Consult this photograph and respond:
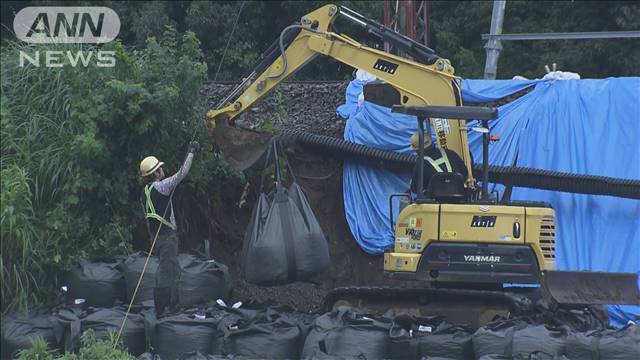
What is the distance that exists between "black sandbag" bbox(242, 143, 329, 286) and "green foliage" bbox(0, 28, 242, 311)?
1825 mm

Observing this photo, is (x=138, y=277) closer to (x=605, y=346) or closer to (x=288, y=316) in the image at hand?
(x=288, y=316)

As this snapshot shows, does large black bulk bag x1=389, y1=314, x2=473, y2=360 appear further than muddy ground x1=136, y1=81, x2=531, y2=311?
No

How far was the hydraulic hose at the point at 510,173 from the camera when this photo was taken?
1140cm

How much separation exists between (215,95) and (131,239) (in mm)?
2914

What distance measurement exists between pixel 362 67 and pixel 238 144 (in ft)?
5.52

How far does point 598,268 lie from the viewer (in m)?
11.6

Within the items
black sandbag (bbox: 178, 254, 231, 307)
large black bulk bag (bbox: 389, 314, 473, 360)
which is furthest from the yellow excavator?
black sandbag (bbox: 178, 254, 231, 307)

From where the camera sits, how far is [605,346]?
8.50m

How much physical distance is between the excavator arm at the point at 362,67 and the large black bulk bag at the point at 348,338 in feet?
6.19

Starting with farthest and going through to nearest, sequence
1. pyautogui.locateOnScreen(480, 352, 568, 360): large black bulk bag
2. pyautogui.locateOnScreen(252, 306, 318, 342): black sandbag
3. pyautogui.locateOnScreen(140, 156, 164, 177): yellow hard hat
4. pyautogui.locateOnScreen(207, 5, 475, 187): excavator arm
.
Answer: pyautogui.locateOnScreen(207, 5, 475, 187): excavator arm → pyautogui.locateOnScreen(140, 156, 164, 177): yellow hard hat → pyautogui.locateOnScreen(252, 306, 318, 342): black sandbag → pyautogui.locateOnScreen(480, 352, 568, 360): large black bulk bag

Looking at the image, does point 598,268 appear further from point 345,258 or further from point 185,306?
point 185,306

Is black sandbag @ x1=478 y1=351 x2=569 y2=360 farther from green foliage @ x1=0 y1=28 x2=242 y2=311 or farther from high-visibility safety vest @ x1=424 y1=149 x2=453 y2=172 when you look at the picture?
green foliage @ x1=0 y1=28 x2=242 y2=311

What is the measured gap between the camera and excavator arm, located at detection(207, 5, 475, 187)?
10.5m

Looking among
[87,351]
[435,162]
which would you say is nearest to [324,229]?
[435,162]
